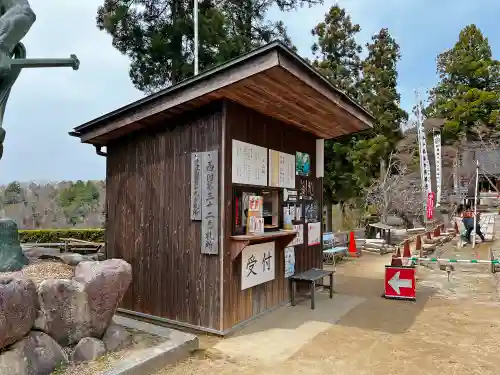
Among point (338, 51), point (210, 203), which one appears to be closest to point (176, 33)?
point (338, 51)

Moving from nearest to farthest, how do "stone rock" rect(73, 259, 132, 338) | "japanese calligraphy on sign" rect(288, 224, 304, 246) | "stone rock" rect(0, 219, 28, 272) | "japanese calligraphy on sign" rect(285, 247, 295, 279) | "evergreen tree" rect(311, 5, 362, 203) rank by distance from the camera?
"stone rock" rect(73, 259, 132, 338), "stone rock" rect(0, 219, 28, 272), "japanese calligraphy on sign" rect(285, 247, 295, 279), "japanese calligraphy on sign" rect(288, 224, 304, 246), "evergreen tree" rect(311, 5, 362, 203)

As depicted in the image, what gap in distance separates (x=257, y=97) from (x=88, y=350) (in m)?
3.72

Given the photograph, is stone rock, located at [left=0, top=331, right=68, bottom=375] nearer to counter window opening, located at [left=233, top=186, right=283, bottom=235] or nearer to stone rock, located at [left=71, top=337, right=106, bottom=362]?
stone rock, located at [left=71, top=337, right=106, bottom=362]

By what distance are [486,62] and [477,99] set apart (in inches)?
134

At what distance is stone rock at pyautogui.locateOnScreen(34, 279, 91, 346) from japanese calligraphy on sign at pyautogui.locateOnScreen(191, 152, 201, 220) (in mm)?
1843

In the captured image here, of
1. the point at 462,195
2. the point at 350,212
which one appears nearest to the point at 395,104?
the point at 350,212

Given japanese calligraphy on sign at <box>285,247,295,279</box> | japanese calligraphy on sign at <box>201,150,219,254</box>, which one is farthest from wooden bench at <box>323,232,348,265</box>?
japanese calligraphy on sign at <box>201,150,219,254</box>

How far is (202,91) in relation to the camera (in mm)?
4902

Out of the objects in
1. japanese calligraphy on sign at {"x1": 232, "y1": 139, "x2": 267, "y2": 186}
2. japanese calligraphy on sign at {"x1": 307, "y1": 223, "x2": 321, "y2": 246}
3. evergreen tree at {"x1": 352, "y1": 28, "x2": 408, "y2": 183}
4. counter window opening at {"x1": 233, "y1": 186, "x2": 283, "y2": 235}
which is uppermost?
evergreen tree at {"x1": 352, "y1": 28, "x2": 408, "y2": 183}

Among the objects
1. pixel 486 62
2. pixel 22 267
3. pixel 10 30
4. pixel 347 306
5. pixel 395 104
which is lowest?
pixel 347 306

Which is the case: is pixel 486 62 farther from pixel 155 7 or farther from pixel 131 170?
pixel 131 170

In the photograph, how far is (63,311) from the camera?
3705 millimetres

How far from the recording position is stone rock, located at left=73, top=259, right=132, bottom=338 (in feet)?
12.9

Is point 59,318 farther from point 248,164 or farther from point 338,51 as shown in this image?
point 338,51
